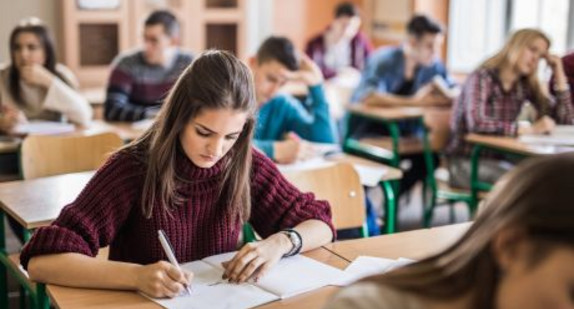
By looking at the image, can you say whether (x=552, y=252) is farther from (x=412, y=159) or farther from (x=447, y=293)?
(x=412, y=159)

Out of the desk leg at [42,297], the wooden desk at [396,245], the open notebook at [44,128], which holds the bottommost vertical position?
the desk leg at [42,297]

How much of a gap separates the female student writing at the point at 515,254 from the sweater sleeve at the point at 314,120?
94.7 inches

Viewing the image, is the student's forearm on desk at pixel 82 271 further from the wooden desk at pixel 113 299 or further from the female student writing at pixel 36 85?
the female student writing at pixel 36 85

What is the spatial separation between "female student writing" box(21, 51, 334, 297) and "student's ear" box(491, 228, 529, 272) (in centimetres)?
83

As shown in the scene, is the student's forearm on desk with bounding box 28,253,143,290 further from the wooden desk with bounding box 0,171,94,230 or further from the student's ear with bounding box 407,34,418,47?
the student's ear with bounding box 407,34,418,47

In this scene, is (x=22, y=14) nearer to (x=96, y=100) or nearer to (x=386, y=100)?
(x=96, y=100)

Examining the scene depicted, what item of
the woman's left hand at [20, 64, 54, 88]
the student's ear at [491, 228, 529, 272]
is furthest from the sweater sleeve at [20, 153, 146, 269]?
the woman's left hand at [20, 64, 54, 88]

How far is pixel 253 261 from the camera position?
1.74m

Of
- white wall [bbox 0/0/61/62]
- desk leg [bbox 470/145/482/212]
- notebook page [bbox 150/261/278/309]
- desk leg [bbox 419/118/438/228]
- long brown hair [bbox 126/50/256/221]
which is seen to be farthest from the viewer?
white wall [bbox 0/0/61/62]

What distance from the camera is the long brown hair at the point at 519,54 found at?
3.94 metres

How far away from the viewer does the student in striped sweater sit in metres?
4.30

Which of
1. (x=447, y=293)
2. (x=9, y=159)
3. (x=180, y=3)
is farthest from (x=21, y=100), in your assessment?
(x=447, y=293)

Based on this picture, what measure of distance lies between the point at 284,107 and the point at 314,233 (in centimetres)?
143

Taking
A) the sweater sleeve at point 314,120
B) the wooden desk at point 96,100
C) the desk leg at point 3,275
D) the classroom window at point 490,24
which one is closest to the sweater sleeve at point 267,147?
the sweater sleeve at point 314,120
